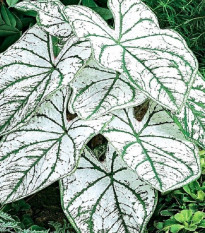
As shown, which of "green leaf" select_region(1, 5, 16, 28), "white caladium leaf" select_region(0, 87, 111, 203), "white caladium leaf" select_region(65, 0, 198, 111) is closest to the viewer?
"white caladium leaf" select_region(65, 0, 198, 111)

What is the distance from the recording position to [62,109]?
1.46 metres

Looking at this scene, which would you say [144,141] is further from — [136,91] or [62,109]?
[62,109]

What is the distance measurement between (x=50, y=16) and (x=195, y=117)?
1.85ft

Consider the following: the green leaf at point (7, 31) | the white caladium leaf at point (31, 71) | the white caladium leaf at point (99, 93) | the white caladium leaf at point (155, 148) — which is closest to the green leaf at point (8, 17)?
the green leaf at point (7, 31)

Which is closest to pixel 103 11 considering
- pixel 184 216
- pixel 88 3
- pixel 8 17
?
pixel 88 3

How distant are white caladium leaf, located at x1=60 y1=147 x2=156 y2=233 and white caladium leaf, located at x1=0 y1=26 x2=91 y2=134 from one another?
0.83 feet

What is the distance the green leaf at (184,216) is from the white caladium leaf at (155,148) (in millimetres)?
85

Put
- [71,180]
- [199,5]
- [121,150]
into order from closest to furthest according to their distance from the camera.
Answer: [121,150] → [71,180] → [199,5]

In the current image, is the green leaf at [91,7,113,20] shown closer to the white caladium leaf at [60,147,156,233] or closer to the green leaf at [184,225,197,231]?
the white caladium leaf at [60,147,156,233]

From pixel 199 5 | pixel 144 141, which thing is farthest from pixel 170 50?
pixel 199 5

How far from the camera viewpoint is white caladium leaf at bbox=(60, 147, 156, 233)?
4.62ft

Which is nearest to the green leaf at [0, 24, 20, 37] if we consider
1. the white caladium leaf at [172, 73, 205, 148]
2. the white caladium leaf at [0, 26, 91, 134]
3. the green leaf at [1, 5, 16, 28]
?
the green leaf at [1, 5, 16, 28]

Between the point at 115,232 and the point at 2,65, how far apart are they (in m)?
0.64

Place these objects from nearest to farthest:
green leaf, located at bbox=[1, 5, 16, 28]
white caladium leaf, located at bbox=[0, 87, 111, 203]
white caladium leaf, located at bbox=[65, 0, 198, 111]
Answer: white caladium leaf, located at bbox=[65, 0, 198, 111] → white caladium leaf, located at bbox=[0, 87, 111, 203] → green leaf, located at bbox=[1, 5, 16, 28]
